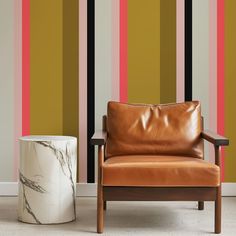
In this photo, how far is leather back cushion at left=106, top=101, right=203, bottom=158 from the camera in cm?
391

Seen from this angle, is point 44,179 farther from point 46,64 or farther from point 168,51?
point 168,51

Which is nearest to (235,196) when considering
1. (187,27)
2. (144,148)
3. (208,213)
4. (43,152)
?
(208,213)

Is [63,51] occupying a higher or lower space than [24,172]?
higher

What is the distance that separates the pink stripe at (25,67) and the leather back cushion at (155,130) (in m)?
0.86

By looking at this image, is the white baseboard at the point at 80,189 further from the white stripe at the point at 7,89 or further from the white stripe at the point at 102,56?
the white stripe at the point at 102,56

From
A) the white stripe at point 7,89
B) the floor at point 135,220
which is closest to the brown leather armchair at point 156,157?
the floor at point 135,220

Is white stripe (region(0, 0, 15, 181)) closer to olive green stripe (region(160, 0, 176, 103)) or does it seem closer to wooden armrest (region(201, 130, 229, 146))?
olive green stripe (region(160, 0, 176, 103))

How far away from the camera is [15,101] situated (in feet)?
15.0

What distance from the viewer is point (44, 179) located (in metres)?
3.58

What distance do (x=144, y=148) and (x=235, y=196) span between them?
43.5 inches

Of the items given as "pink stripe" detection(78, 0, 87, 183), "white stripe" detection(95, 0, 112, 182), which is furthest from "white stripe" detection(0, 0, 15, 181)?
"white stripe" detection(95, 0, 112, 182)

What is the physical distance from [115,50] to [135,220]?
1.46 m

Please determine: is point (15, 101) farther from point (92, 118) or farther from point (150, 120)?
point (150, 120)

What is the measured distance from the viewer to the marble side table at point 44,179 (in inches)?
141
